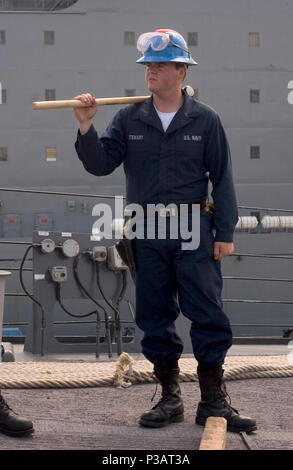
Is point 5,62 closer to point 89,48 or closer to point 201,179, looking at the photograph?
point 89,48

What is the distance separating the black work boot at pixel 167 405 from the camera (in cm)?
203

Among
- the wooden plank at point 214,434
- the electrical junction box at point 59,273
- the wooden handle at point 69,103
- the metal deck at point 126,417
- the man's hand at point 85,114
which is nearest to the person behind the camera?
the wooden plank at point 214,434

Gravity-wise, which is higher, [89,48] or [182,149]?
[89,48]

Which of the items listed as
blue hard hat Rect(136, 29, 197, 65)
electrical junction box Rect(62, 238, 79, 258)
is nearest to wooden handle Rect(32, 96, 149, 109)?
blue hard hat Rect(136, 29, 197, 65)

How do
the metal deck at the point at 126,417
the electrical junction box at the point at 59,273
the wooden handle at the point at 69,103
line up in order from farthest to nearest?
the electrical junction box at the point at 59,273, the wooden handle at the point at 69,103, the metal deck at the point at 126,417

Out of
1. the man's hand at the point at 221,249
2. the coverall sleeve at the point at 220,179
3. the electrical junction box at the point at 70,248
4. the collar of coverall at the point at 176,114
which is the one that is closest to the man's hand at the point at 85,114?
the collar of coverall at the point at 176,114

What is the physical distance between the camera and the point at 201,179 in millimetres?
2105

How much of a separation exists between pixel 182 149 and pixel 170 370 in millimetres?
649

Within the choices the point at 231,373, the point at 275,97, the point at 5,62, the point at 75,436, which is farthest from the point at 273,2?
the point at 75,436

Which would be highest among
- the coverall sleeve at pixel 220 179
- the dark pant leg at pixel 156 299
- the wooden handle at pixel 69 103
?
the wooden handle at pixel 69 103

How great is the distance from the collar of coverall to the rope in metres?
0.92

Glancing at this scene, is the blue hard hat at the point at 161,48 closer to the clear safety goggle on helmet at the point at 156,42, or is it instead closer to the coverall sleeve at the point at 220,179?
the clear safety goggle on helmet at the point at 156,42

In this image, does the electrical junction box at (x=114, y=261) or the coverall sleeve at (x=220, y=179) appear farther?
the electrical junction box at (x=114, y=261)

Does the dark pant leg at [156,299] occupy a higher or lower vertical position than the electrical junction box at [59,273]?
higher
